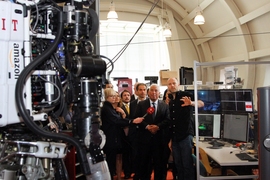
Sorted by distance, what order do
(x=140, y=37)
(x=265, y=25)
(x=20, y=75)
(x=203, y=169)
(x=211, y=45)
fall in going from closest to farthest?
(x=20, y=75), (x=203, y=169), (x=265, y=25), (x=211, y=45), (x=140, y=37)

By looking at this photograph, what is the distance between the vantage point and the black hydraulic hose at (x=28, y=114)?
1.66 m

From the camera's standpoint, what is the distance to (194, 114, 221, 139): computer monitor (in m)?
4.42

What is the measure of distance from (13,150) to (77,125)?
0.44m

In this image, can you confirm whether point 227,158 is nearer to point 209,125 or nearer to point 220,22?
point 209,125

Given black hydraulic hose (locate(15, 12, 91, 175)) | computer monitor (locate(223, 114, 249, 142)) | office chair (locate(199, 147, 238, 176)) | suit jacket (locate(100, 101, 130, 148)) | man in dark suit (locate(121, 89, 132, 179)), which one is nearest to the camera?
black hydraulic hose (locate(15, 12, 91, 175))

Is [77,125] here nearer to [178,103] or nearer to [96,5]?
[96,5]

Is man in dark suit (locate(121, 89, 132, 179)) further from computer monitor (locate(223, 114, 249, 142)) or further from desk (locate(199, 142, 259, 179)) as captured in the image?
computer monitor (locate(223, 114, 249, 142))

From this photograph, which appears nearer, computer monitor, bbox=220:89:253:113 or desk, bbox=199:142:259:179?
desk, bbox=199:142:259:179

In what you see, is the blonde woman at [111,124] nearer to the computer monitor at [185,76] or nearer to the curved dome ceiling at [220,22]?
the computer monitor at [185,76]

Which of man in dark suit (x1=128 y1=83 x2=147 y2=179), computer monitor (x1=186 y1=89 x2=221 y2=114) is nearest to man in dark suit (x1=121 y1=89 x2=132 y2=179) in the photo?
man in dark suit (x1=128 y1=83 x2=147 y2=179)

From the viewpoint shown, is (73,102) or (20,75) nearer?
(20,75)

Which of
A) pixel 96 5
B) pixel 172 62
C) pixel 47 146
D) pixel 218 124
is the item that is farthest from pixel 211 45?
pixel 47 146

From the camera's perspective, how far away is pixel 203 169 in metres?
4.00

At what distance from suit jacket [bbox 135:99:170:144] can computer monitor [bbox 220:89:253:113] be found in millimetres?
840
